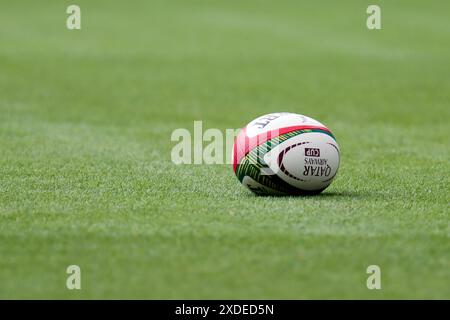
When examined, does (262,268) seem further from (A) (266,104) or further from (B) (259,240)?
(A) (266,104)

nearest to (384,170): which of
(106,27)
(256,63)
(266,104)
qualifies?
(266,104)

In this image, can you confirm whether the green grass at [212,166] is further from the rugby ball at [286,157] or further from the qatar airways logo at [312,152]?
the qatar airways logo at [312,152]

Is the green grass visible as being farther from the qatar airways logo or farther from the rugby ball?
the qatar airways logo

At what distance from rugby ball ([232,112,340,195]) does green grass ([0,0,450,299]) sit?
0.70 feet

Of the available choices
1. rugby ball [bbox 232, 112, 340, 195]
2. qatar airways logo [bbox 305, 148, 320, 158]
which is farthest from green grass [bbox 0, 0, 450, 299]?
qatar airways logo [bbox 305, 148, 320, 158]

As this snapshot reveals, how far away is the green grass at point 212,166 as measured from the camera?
233 inches

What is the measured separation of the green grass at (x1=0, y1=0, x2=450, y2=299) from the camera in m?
5.91

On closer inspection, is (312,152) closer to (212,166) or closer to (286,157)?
(286,157)

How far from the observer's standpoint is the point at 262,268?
5949 mm

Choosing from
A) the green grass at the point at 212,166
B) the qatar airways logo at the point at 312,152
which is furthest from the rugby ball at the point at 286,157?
the green grass at the point at 212,166

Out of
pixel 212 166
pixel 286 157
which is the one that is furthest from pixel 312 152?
pixel 212 166

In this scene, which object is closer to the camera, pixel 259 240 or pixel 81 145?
pixel 259 240

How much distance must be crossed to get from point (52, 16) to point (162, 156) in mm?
21333

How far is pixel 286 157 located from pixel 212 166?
260cm
